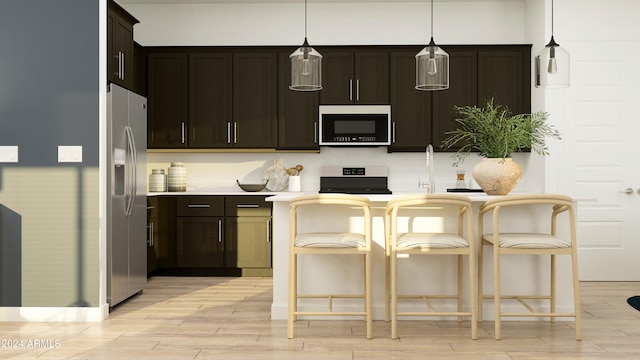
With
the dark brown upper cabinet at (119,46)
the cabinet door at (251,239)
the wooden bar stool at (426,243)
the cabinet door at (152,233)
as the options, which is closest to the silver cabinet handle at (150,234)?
the cabinet door at (152,233)

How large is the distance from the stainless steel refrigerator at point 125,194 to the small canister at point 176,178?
3.83 ft

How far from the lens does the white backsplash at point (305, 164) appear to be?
21.1 feet

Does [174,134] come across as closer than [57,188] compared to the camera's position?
No

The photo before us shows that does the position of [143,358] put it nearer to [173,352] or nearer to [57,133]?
[173,352]

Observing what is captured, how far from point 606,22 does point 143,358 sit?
5.12 meters

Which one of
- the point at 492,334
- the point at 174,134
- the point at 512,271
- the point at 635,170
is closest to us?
the point at 492,334

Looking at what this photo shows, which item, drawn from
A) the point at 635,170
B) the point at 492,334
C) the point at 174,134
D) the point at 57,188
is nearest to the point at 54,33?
the point at 57,188

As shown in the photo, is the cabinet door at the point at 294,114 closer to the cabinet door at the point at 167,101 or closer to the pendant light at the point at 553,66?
the cabinet door at the point at 167,101

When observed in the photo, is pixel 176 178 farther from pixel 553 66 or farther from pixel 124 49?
pixel 553 66

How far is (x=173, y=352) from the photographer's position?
3334 millimetres

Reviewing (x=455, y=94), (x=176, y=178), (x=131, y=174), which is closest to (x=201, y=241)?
(x=176, y=178)

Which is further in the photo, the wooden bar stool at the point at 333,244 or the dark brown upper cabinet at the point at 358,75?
the dark brown upper cabinet at the point at 358,75

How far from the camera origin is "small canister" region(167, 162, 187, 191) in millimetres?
6211

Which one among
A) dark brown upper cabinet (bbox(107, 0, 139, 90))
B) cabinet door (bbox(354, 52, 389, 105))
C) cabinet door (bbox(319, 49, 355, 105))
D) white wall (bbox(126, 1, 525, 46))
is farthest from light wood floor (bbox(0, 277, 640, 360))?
white wall (bbox(126, 1, 525, 46))
